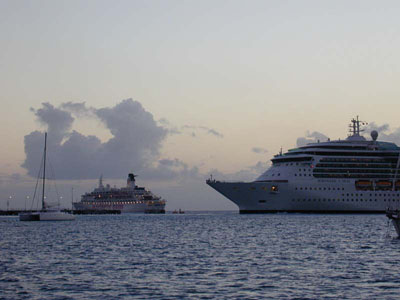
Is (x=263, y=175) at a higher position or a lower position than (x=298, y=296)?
higher

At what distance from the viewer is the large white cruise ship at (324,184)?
113688mm

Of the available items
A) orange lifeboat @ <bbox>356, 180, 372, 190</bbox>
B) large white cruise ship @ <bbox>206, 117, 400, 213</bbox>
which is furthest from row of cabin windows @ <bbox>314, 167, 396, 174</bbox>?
orange lifeboat @ <bbox>356, 180, 372, 190</bbox>

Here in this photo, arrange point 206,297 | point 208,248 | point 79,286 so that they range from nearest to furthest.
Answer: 1. point 206,297
2. point 79,286
3. point 208,248

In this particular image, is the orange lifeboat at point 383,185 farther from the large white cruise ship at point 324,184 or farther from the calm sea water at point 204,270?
the calm sea water at point 204,270

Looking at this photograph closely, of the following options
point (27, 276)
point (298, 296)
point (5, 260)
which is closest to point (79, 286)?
point (27, 276)

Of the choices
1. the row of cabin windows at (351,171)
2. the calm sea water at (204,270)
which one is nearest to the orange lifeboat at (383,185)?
the row of cabin windows at (351,171)

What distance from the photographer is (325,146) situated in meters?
118

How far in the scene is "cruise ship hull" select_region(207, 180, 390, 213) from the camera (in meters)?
113

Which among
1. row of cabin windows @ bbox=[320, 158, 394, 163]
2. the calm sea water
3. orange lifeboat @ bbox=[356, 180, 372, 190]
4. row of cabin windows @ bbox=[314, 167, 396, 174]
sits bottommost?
the calm sea water

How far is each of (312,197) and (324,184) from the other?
132 inches

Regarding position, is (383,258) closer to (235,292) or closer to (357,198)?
(235,292)

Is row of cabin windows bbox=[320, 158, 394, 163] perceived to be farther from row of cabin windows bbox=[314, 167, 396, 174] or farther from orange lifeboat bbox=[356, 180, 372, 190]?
orange lifeboat bbox=[356, 180, 372, 190]

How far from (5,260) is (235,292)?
19065mm

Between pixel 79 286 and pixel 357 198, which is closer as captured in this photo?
pixel 79 286
